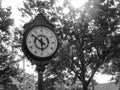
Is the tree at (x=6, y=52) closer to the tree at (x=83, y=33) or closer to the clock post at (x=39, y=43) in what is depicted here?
the tree at (x=83, y=33)

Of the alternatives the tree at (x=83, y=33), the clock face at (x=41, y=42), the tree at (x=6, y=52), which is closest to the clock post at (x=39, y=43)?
the clock face at (x=41, y=42)

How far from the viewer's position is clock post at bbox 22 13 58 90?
3.29 meters

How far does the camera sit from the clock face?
3299mm

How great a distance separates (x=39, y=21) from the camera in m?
3.44

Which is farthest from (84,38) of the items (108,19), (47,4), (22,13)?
(22,13)

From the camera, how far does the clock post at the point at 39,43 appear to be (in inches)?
129

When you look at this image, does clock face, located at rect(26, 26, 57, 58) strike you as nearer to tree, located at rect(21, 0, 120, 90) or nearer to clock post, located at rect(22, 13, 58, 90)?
clock post, located at rect(22, 13, 58, 90)

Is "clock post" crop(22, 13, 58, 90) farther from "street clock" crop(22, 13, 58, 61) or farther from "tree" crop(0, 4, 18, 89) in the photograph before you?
"tree" crop(0, 4, 18, 89)

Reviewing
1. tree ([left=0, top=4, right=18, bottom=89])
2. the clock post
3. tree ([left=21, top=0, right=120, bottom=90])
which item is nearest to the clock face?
the clock post

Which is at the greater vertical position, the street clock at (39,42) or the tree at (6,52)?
the tree at (6,52)

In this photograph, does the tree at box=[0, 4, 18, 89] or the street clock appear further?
the tree at box=[0, 4, 18, 89]

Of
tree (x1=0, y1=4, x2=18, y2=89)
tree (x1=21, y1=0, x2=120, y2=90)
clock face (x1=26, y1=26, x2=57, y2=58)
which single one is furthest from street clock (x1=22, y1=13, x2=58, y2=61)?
tree (x1=0, y1=4, x2=18, y2=89)

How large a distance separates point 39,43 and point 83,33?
15298 millimetres

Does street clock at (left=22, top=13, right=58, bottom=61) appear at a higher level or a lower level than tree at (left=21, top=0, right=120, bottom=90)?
lower
